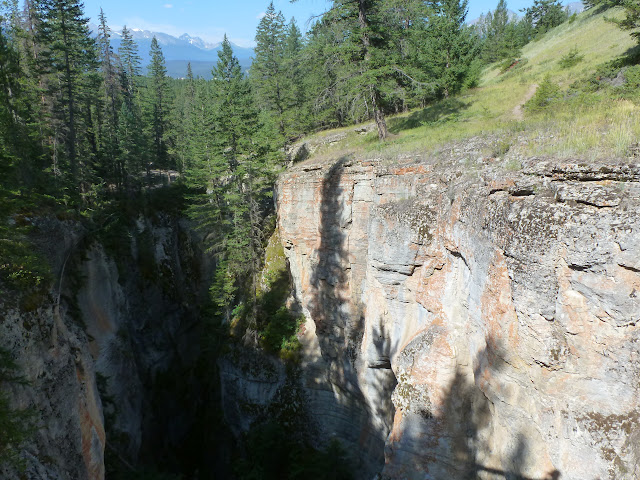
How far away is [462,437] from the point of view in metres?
9.25

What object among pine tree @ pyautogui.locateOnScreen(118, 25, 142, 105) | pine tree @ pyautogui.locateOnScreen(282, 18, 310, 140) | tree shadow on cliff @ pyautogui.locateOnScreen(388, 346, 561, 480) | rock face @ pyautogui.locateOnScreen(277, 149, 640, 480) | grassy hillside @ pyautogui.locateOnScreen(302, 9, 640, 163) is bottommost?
tree shadow on cliff @ pyautogui.locateOnScreen(388, 346, 561, 480)

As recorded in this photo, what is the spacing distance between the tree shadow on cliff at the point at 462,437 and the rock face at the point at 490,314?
0.04m

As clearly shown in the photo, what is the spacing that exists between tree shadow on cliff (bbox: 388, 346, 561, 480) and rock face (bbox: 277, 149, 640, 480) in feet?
0.12

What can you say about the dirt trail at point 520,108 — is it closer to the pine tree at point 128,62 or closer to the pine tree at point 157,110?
the pine tree at point 157,110

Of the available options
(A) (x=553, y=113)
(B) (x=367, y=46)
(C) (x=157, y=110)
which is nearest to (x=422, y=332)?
(A) (x=553, y=113)

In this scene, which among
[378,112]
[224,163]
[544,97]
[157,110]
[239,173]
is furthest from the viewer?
[157,110]

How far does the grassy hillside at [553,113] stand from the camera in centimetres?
731

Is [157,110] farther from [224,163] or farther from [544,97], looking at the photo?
[544,97]

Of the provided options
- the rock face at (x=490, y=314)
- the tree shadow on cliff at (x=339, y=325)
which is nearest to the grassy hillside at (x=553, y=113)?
the rock face at (x=490, y=314)

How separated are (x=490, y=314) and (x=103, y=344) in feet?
57.7

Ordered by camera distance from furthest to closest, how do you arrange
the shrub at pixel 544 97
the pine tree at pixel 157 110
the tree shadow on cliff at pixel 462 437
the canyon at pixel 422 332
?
the pine tree at pixel 157 110
the shrub at pixel 544 97
the tree shadow on cliff at pixel 462 437
the canyon at pixel 422 332

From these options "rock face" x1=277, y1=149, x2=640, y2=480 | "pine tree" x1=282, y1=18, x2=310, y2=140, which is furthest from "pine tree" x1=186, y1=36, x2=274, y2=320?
"pine tree" x1=282, y1=18, x2=310, y2=140

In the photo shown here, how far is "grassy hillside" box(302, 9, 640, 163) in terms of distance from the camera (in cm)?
731

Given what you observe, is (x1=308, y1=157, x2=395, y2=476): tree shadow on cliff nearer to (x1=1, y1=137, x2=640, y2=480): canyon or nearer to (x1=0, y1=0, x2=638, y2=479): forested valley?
(x1=1, y1=137, x2=640, y2=480): canyon
